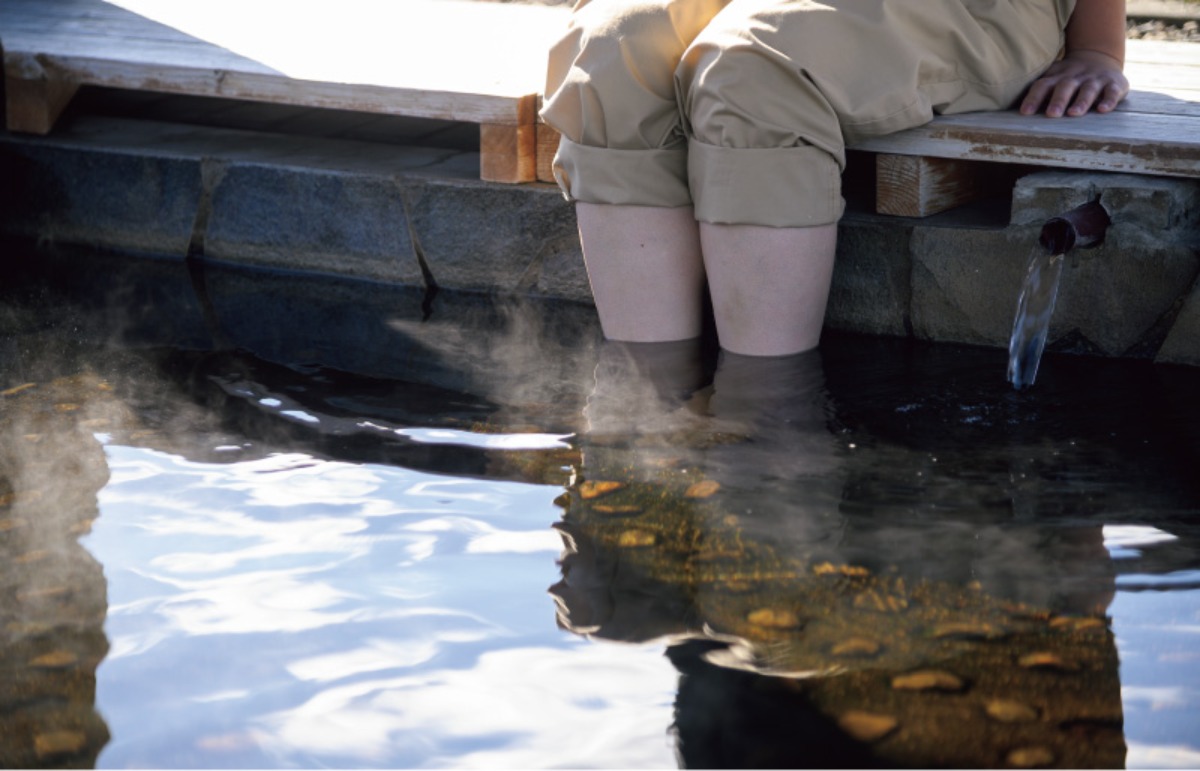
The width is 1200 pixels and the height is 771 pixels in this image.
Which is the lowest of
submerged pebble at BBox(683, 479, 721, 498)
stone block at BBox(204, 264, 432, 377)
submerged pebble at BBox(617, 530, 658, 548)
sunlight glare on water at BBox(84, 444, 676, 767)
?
sunlight glare on water at BBox(84, 444, 676, 767)

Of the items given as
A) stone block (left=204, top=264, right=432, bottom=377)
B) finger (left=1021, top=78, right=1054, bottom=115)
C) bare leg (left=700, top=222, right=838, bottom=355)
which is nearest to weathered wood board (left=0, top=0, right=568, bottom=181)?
stone block (left=204, top=264, right=432, bottom=377)

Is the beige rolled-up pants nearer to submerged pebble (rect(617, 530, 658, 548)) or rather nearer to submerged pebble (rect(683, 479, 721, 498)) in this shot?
submerged pebble (rect(683, 479, 721, 498))

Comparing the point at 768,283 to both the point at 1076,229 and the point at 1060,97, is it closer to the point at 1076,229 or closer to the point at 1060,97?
the point at 1076,229

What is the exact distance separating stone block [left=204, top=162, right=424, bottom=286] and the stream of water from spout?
1.40m

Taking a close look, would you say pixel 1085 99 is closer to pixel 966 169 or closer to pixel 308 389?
pixel 966 169

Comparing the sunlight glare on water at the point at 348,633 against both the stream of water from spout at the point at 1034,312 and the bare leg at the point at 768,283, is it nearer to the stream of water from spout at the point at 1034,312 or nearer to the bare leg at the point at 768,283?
the bare leg at the point at 768,283

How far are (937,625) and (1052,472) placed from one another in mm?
549

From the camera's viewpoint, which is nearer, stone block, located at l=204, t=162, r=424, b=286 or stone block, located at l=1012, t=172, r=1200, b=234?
stone block, located at l=1012, t=172, r=1200, b=234

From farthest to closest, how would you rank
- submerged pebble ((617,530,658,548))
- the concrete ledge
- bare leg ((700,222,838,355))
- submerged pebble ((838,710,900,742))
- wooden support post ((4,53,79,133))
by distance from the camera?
wooden support post ((4,53,79,133)) < the concrete ledge < bare leg ((700,222,838,355)) < submerged pebble ((617,530,658,548)) < submerged pebble ((838,710,900,742))

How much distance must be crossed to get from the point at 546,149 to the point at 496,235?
0.26 m

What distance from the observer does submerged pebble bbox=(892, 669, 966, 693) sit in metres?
1.53

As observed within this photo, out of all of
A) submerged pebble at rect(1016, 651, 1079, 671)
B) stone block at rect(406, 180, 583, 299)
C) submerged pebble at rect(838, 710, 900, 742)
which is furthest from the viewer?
stone block at rect(406, 180, 583, 299)

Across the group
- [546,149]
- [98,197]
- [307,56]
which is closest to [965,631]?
[546,149]

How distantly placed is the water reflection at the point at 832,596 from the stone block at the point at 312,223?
3.64 ft
